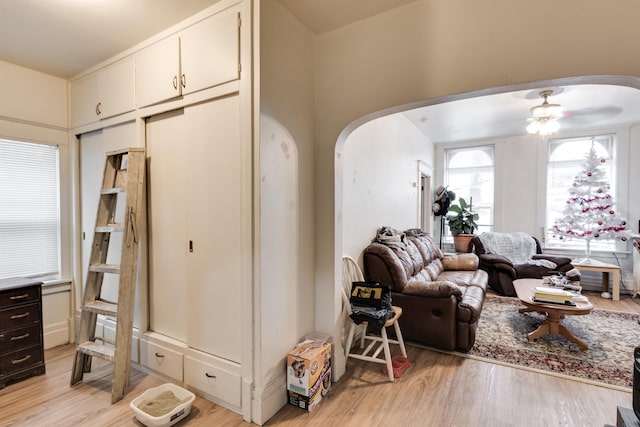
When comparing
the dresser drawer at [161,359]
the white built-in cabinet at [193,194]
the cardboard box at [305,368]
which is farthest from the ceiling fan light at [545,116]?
the dresser drawer at [161,359]

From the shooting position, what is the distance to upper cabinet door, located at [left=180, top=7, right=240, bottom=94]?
189cm

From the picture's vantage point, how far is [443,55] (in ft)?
5.97

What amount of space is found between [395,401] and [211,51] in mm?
2649

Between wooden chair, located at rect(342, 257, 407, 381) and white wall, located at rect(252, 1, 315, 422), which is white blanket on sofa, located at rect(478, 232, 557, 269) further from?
white wall, located at rect(252, 1, 315, 422)

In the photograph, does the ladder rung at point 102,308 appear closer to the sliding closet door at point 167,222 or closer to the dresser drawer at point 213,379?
the sliding closet door at point 167,222

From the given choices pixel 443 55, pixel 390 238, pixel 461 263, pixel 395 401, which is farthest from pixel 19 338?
pixel 461 263

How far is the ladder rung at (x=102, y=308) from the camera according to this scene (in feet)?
7.27

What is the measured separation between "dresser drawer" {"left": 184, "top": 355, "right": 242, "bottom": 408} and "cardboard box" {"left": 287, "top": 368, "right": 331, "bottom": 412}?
36 centimetres

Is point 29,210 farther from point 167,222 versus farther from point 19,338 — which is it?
point 167,222

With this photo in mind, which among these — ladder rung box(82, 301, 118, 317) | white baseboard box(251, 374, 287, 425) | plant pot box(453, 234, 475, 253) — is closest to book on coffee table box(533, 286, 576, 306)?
white baseboard box(251, 374, 287, 425)

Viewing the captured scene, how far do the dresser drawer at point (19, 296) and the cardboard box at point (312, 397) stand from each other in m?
2.14

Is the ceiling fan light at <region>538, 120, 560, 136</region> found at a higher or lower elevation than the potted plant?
higher

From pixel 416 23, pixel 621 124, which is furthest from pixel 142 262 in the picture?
pixel 621 124

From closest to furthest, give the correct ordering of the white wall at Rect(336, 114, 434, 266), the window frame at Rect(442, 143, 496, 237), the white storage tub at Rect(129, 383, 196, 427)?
the white storage tub at Rect(129, 383, 196, 427)
the white wall at Rect(336, 114, 434, 266)
the window frame at Rect(442, 143, 496, 237)
